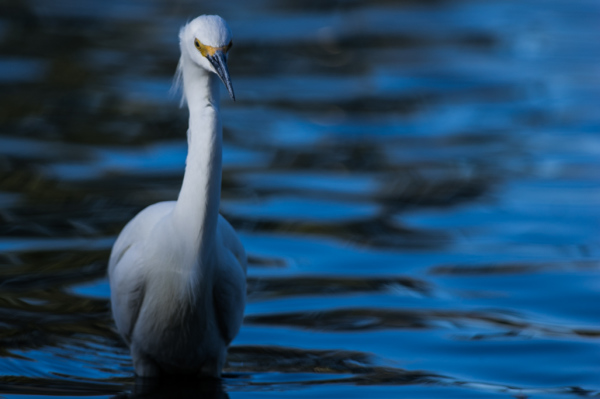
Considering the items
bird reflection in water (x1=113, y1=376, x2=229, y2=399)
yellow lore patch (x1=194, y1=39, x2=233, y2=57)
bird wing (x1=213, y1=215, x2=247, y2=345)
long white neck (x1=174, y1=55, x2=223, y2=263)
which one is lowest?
bird reflection in water (x1=113, y1=376, x2=229, y2=399)

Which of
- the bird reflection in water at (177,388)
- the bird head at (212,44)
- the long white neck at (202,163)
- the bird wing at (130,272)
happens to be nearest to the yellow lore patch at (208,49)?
the bird head at (212,44)

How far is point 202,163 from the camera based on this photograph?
3.67 metres

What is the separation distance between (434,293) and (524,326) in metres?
0.60

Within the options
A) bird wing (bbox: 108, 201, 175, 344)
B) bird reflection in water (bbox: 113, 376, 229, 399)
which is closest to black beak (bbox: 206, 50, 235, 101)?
bird wing (bbox: 108, 201, 175, 344)

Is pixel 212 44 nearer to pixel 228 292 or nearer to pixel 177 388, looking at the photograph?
pixel 228 292

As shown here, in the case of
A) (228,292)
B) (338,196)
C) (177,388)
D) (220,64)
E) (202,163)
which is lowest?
(177,388)

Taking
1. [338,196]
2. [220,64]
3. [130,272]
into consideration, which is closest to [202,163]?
[220,64]

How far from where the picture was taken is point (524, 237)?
6.42 m

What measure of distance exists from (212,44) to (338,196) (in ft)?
12.1

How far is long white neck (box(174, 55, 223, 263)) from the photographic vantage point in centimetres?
367

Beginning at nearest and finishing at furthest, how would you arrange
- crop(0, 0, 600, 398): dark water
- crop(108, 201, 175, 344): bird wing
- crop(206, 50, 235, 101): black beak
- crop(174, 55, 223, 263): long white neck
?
crop(206, 50, 235, 101): black beak → crop(174, 55, 223, 263): long white neck → crop(108, 201, 175, 344): bird wing → crop(0, 0, 600, 398): dark water

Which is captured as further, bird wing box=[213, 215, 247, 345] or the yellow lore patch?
bird wing box=[213, 215, 247, 345]

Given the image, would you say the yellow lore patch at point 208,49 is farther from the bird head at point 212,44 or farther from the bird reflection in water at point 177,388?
the bird reflection in water at point 177,388

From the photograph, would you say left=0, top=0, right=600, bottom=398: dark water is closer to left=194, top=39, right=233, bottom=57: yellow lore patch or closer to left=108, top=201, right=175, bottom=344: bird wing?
left=108, top=201, right=175, bottom=344: bird wing
